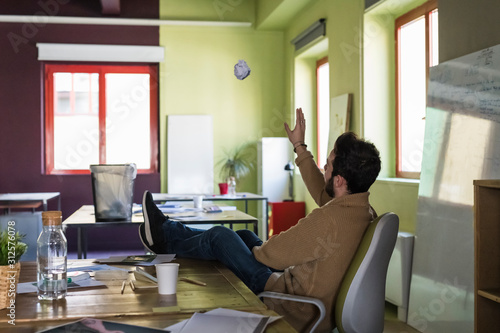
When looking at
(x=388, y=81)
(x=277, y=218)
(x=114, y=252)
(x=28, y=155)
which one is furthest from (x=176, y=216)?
(x=28, y=155)

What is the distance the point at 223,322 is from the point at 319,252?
798 millimetres

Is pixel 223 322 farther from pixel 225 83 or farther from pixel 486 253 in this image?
pixel 225 83

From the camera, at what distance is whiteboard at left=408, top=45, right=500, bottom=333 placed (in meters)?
3.19

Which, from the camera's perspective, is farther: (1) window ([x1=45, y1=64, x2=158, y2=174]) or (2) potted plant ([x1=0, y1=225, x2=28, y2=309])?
(1) window ([x1=45, y1=64, x2=158, y2=174])

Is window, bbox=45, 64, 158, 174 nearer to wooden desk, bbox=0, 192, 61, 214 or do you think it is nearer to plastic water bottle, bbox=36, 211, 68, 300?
wooden desk, bbox=0, 192, 61, 214

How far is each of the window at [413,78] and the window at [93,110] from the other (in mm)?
3558

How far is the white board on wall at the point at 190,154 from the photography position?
7512mm

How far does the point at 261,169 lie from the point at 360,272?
17.4 feet

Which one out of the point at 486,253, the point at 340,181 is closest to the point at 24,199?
the point at 340,181

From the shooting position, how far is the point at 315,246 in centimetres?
209

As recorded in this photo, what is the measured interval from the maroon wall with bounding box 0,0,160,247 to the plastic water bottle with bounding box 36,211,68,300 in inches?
229

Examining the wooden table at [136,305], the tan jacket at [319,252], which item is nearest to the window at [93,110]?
the tan jacket at [319,252]

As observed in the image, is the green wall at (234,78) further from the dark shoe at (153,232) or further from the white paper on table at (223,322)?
the white paper on table at (223,322)

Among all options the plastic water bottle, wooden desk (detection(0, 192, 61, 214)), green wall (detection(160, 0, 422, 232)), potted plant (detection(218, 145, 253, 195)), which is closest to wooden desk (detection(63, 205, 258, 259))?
the plastic water bottle
